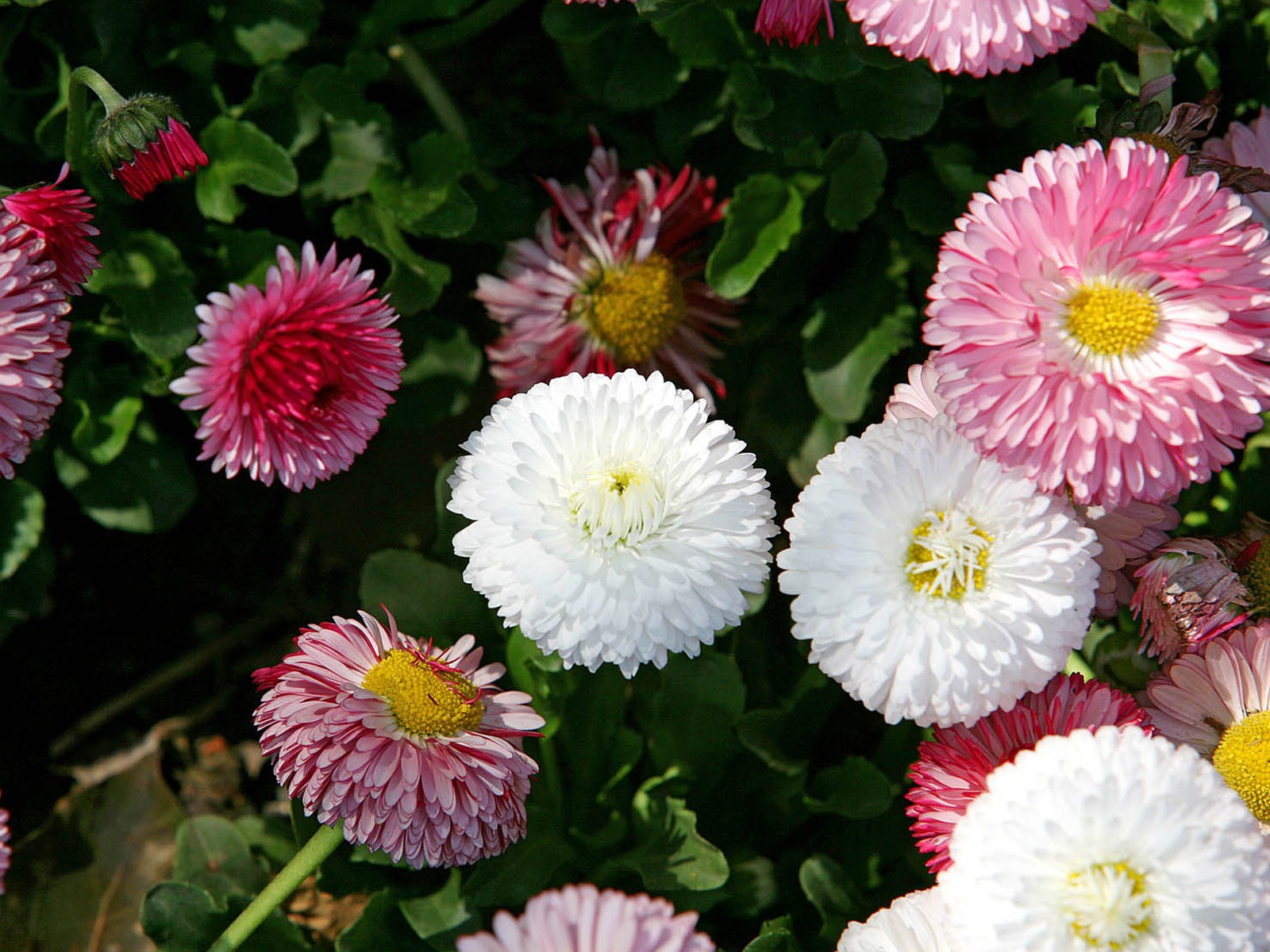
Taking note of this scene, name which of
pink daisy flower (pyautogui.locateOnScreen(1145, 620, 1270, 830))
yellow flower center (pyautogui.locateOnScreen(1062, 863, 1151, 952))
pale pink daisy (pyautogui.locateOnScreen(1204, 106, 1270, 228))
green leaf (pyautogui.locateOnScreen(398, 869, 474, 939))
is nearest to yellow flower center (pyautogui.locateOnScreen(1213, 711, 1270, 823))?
pink daisy flower (pyautogui.locateOnScreen(1145, 620, 1270, 830))

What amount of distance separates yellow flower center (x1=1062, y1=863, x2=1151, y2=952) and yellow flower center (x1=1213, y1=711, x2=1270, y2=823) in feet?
0.94

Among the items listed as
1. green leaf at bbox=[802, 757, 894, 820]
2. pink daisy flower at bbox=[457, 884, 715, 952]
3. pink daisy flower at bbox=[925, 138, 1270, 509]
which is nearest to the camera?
pink daisy flower at bbox=[457, 884, 715, 952]

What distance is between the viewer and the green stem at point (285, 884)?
1392mm

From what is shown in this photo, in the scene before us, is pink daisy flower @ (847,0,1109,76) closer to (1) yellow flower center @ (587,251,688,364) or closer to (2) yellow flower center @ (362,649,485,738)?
(1) yellow flower center @ (587,251,688,364)

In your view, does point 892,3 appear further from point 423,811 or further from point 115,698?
point 115,698

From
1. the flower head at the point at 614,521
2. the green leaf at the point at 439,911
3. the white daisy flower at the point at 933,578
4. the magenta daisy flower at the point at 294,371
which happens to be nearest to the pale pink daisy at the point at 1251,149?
the white daisy flower at the point at 933,578

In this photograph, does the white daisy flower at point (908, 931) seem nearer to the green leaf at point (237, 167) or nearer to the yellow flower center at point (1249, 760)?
the yellow flower center at point (1249, 760)

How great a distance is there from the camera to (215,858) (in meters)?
1.79

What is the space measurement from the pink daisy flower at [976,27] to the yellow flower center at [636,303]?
583 mm

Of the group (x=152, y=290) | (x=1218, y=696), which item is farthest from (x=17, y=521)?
(x=1218, y=696)

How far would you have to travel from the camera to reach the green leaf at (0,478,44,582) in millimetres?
1766

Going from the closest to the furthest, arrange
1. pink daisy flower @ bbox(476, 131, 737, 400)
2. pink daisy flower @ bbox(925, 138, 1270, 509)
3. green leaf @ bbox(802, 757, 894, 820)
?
pink daisy flower @ bbox(925, 138, 1270, 509), green leaf @ bbox(802, 757, 894, 820), pink daisy flower @ bbox(476, 131, 737, 400)

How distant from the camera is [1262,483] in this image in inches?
71.6

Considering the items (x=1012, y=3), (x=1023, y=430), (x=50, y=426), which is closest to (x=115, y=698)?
(x=50, y=426)
